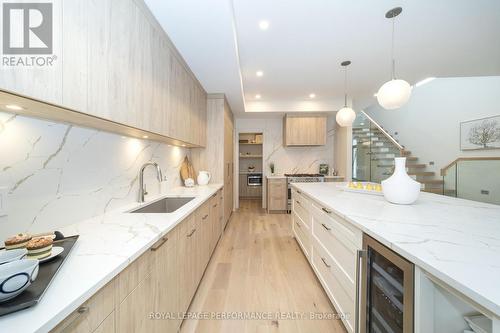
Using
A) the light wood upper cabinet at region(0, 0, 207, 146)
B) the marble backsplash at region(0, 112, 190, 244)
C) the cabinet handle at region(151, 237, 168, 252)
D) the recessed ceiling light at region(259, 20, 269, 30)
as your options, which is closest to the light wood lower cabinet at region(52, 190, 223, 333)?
the cabinet handle at region(151, 237, 168, 252)

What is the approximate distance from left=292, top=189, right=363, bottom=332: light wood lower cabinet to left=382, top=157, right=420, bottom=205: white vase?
1.75ft

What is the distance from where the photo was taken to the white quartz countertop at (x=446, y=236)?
584mm

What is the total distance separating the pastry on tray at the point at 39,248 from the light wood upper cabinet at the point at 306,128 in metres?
4.53

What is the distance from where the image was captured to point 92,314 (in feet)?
1.96

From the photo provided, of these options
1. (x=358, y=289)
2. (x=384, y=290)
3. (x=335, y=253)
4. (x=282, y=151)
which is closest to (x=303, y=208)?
(x=335, y=253)

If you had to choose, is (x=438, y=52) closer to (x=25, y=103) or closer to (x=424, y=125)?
(x=424, y=125)

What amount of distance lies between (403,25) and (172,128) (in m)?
2.74

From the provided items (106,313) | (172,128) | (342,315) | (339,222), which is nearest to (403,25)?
(339,222)

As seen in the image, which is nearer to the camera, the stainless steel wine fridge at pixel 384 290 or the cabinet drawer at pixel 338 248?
the stainless steel wine fridge at pixel 384 290

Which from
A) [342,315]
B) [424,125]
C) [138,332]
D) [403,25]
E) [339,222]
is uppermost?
[403,25]

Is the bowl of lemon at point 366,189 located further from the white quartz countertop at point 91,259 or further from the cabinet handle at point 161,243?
the cabinet handle at point 161,243

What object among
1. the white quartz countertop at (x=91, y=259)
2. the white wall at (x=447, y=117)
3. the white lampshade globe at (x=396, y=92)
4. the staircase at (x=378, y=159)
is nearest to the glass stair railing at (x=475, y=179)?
the white wall at (x=447, y=117)

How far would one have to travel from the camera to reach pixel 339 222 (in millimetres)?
1382

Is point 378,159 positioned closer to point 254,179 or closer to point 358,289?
point 254,179
